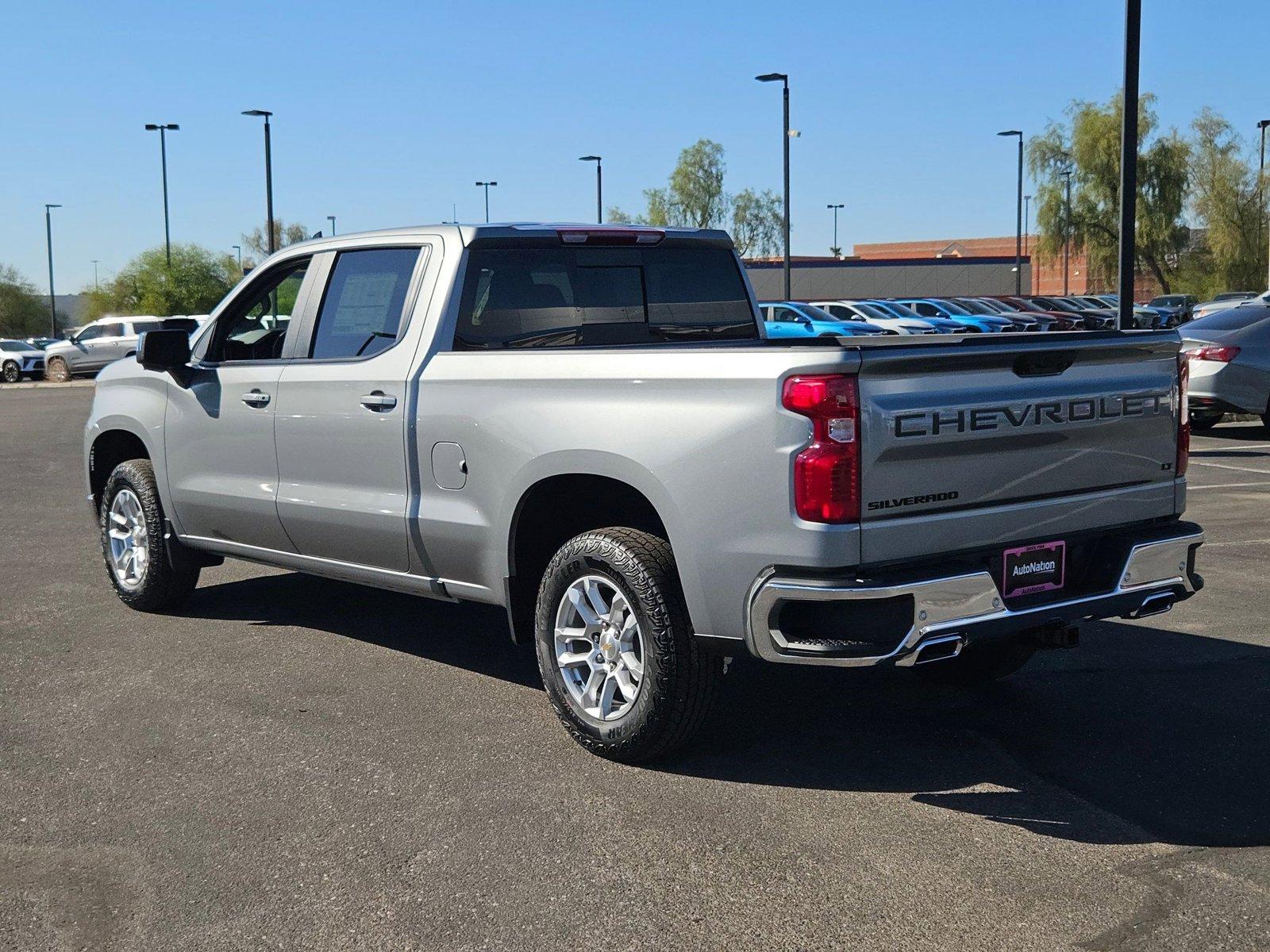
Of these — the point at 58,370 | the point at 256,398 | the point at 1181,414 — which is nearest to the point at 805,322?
the point at 58,370

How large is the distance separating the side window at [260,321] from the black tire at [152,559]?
0.87 metres

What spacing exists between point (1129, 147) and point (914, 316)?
25409mm

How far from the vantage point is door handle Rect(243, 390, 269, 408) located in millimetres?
6516

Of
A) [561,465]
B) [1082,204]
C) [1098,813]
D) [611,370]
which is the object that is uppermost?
[1082,204]

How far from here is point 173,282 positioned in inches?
2790

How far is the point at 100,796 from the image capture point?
4.69 m

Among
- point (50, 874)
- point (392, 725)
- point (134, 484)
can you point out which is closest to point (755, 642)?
point (392, 725)

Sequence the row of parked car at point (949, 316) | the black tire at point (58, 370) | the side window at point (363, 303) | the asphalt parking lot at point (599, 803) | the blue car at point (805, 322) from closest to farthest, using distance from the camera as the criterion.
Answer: the asphalt parking lot at point (599, 803) < the side window at point (363, 303) < the blue car at point (805, 322) < the row of parked car at point (949, 316) < the black tire at point (58, 370)

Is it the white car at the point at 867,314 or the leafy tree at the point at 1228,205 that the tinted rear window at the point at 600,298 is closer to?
the white car at the point at 867,314

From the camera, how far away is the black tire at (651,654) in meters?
4.72

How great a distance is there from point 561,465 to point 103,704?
2.30 meters

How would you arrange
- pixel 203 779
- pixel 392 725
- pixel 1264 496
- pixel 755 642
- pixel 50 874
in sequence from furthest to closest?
pixel 1264 496, pixel 392 725, pixel 203 779, pixel 755 642, pixel 50 874

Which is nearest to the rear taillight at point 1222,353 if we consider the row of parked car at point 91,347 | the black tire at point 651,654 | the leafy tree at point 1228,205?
the black tire at point 651,654

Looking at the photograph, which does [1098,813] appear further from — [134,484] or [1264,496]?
[1264,496]
